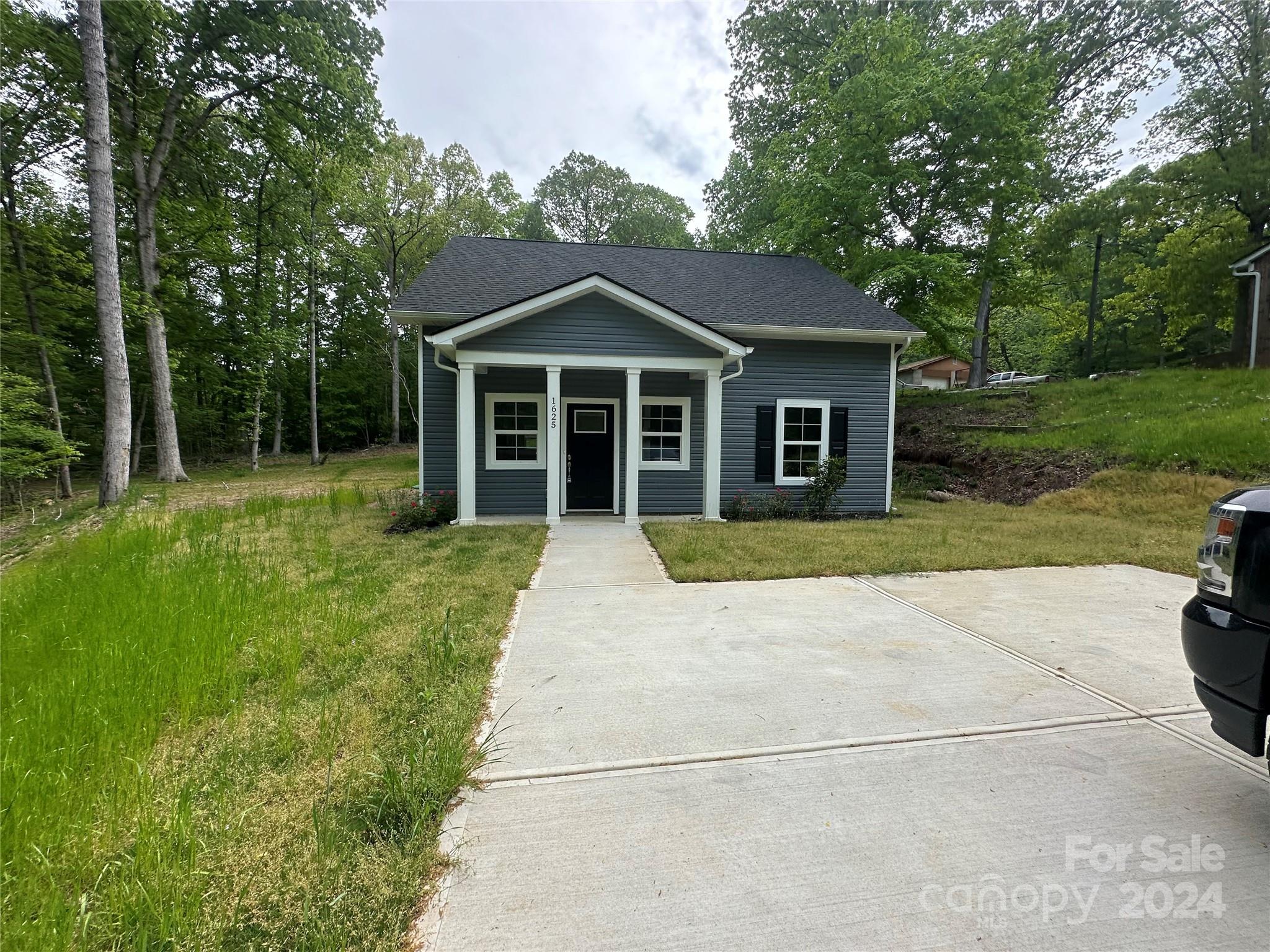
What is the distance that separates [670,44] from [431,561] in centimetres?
1088

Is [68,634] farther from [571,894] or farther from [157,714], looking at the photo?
[571,894]

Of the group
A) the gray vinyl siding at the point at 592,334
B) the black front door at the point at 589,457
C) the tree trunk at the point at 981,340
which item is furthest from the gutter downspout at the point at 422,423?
the tree trunk at the point at 981,340

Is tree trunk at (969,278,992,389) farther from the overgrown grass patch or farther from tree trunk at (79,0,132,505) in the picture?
tree trunk at (79,0,132,505)

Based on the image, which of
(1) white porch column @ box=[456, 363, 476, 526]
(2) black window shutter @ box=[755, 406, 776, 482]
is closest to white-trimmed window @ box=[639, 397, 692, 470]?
(2) black window shutter @ box=[755, 406, 776, 482]

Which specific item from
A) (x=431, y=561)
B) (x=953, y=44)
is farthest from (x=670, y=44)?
(x=431, y=561)

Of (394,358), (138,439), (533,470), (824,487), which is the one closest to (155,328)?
(138,439)

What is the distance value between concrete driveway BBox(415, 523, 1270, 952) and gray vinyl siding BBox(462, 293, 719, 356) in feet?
17.5

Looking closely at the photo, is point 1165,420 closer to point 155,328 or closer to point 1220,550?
point 1220,550

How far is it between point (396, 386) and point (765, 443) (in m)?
21.7

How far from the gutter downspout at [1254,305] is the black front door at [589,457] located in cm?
2022

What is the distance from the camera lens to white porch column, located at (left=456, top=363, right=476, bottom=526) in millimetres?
8180

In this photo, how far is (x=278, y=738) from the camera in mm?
2514

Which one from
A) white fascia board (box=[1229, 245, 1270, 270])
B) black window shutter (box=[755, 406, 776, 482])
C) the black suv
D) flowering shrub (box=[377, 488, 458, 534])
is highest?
white fascia board (box=[1229, 245, 1270, 270])

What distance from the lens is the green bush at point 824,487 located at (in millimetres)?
9617
